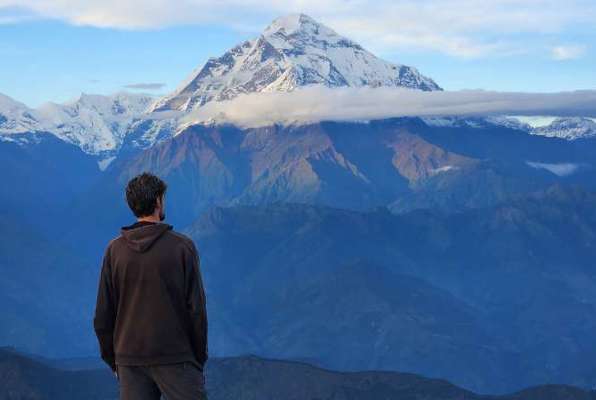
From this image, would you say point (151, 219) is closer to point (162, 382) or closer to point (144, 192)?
point (144, 192)

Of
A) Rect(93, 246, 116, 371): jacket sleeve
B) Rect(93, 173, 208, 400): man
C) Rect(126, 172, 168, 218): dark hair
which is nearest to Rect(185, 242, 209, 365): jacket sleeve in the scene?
Rect(93, 173, 208, 400): man

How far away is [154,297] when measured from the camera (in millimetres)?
18672

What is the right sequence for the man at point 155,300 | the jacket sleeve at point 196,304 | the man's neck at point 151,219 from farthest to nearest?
1. the man's neck at point 151,219
2. the man at point 155,300
3. the jacket sleeve at point 196,304

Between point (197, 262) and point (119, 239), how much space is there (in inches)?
49.4

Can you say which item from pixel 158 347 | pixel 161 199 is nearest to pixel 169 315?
pixel 158 347

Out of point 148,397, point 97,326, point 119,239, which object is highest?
point 119,239

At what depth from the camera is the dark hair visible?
60.6 ft

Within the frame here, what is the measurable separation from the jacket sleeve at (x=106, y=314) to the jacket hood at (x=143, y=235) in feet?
1.36

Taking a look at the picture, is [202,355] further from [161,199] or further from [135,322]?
[161,199]

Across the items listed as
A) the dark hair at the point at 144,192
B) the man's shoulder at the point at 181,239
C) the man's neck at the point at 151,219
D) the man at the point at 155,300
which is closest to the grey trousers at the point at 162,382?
the man at the point at 155,300

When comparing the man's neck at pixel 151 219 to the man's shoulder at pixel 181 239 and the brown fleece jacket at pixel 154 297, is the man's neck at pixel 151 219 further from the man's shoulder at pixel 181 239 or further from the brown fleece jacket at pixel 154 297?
the man's shoulder at pixel 181 239

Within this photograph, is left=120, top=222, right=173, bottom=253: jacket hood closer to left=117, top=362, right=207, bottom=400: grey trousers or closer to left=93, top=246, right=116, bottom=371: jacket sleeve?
left=93, top=246, right=116, bottom=371: jacket sleeve

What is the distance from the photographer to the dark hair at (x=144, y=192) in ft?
60.6

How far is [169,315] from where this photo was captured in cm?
1867
